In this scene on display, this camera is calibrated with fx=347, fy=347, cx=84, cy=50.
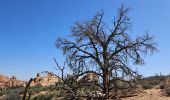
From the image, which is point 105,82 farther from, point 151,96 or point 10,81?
point 10,81

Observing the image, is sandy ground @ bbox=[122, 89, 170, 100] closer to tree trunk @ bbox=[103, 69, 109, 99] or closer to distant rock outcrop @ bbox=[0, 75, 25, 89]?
tree trunk @ bbox=[103, 69, 109, 99]

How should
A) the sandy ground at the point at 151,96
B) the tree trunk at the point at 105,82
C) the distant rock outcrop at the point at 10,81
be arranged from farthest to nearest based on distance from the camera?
1. the distant rock outcrop at the point at 10,81
2. the sandy ground at the point at 151,96
3. the tree trunk at the point at 105,82

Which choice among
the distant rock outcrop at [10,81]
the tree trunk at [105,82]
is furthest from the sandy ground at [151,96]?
the distant rock outcrop at [10,81]

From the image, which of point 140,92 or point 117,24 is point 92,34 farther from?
point 140,92

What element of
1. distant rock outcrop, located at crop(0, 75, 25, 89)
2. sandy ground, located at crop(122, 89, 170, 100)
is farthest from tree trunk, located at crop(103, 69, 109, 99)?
distant rock outcrop, located at crop(0, 75, 25, 89)

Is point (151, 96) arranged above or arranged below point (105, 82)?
below

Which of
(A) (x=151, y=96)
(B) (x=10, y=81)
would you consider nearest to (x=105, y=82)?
(A) (x=151, y=96)

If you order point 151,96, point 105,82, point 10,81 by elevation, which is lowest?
point 151,96

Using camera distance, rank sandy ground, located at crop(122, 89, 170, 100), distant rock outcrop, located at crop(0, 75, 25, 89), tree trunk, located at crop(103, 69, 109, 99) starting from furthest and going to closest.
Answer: distant rock outcrop, located at crop(0, 75, 25, 89)
sandy ground, located at crop(122, 89, 170, 100)
tree trunk, located at crop(103, 69, 109, 99)

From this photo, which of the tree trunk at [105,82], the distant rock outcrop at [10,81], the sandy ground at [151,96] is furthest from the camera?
the distant rock outcrop at [10,81]

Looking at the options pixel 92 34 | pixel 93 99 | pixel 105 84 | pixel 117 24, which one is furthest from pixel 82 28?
pixel 93 99

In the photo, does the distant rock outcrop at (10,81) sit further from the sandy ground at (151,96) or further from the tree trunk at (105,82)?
Answer: the tree trunk at (105,82)

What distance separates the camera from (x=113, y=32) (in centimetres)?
2616

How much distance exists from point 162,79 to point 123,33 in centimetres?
1034
